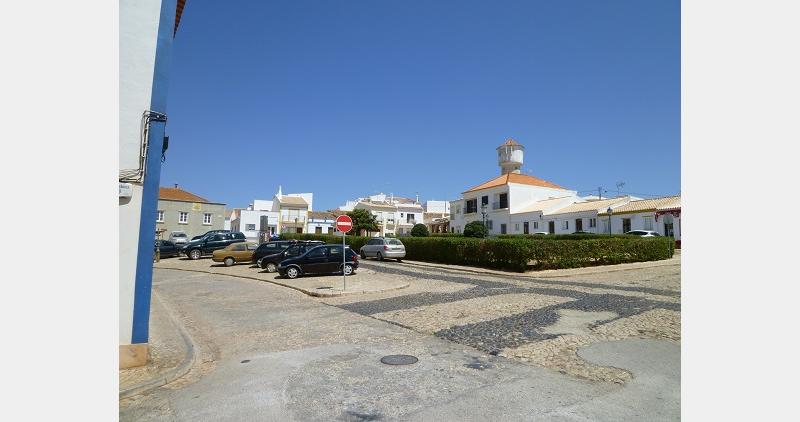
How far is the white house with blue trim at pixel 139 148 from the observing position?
6.37 metres

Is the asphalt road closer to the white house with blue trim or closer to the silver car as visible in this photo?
the white house with blue trim

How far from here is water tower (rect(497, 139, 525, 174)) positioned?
196ft

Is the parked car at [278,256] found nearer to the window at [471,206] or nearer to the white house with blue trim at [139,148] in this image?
the white house with blue trim at [139,148]

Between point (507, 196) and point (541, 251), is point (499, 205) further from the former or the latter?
point (541, 251)

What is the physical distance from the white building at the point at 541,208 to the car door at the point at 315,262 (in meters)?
28.9

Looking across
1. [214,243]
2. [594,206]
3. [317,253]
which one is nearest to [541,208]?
[594,206]

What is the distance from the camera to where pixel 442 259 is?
25828mm

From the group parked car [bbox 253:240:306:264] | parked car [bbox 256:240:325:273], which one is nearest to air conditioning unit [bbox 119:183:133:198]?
parked car [bbox 256:240:325:273]

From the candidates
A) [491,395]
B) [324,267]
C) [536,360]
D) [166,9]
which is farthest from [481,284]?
[166,9]

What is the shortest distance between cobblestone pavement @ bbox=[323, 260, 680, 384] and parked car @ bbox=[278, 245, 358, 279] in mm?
4167

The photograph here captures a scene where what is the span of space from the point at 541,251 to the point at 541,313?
423 inches

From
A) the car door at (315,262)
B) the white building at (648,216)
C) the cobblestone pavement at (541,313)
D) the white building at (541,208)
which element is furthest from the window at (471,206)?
the cobblestone pavement at (541,313)

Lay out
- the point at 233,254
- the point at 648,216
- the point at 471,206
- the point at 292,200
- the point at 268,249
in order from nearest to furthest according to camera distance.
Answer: the point at 268,249, the point at 233,254, the point at 648,216, the point at 471,206, the point at 292,200

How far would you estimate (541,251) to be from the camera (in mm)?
19859
